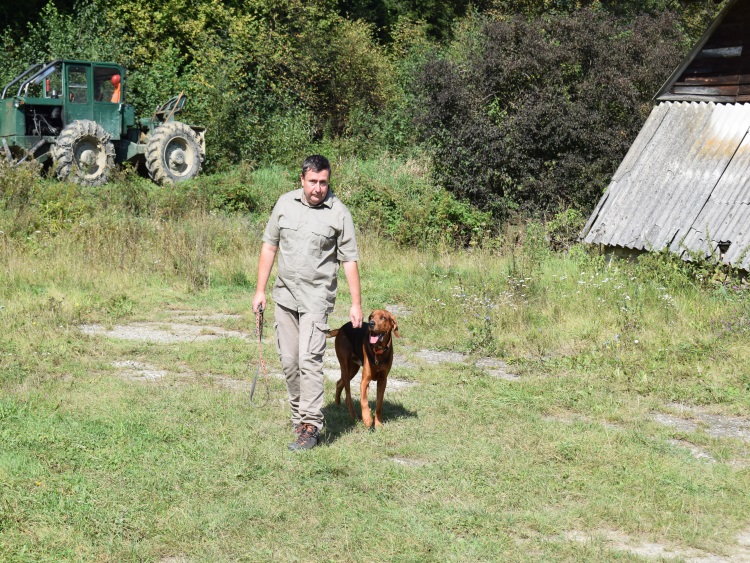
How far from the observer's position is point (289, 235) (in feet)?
20.2

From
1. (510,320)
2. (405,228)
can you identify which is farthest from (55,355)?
(405,228)

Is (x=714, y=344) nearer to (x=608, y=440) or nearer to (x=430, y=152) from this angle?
(x=608, y=440)

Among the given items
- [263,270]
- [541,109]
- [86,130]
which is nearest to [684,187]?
[541,109]

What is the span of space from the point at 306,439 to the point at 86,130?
1483cm

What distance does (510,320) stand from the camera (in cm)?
1029

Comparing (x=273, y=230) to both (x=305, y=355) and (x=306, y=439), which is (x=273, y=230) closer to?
(x=305, y=355)

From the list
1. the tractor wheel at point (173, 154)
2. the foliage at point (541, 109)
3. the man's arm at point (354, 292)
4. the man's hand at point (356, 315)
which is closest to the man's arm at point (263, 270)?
the man's arm at point (354, 292)

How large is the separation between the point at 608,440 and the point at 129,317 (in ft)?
20.9

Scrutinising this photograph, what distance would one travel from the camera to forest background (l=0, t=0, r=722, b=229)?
17.5m

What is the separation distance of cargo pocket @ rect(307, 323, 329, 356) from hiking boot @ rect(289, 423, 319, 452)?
1.64ft

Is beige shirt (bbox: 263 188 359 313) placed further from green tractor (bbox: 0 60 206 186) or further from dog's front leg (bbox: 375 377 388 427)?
green tractor (bbox: 0 60 206 186)

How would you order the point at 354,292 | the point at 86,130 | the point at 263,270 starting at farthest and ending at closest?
the point at 86,130, the point at 263,270, the point at 354,292

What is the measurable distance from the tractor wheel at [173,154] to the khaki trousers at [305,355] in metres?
14.7

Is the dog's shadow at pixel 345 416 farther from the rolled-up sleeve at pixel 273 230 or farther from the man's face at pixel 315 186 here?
the man's face at pixel 315 186
